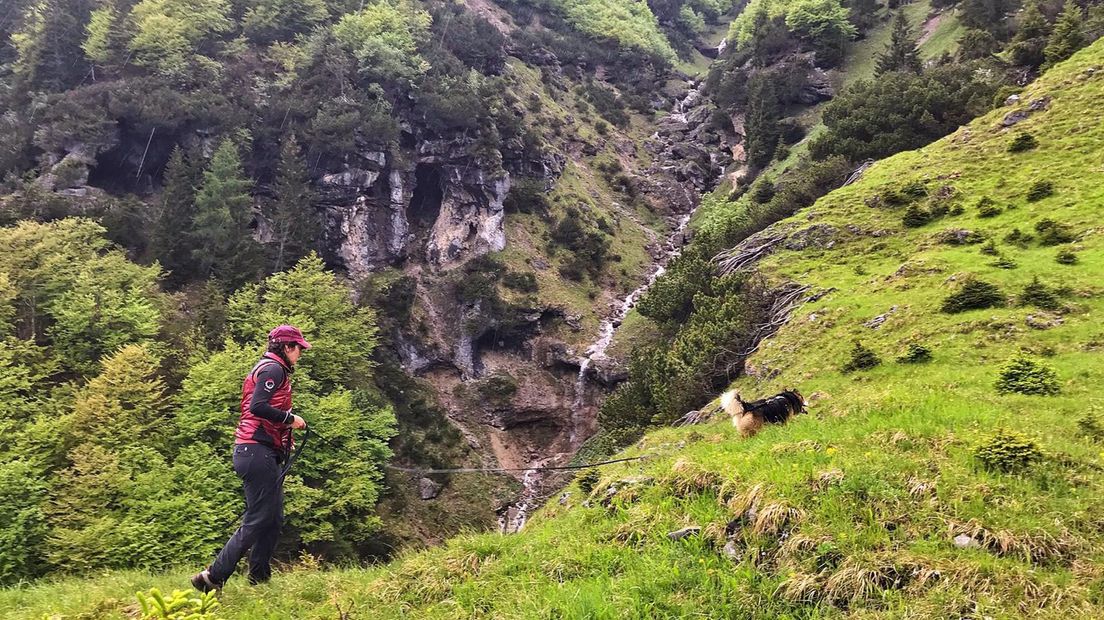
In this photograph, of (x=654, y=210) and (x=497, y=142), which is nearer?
(x=497, y=142)

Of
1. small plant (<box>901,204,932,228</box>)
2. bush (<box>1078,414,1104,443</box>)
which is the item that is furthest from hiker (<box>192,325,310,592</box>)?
small plant (<box>901,204,932,228</box>)

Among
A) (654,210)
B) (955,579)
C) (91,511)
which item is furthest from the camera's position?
(654,210)

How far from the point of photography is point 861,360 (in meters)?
14.7

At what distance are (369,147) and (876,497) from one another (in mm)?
51714

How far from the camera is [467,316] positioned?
4806 centimetres

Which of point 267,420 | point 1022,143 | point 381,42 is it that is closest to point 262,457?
point 267,420

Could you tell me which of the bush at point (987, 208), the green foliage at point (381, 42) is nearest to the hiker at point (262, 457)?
the bush at point (987, 208)

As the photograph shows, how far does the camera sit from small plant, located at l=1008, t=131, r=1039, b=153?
2171 cm

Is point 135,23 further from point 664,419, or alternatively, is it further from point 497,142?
point 664,419

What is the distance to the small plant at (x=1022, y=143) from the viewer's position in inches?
855

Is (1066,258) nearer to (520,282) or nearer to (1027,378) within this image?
(1027,378)

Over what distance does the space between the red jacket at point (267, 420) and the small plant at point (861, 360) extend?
14094mm

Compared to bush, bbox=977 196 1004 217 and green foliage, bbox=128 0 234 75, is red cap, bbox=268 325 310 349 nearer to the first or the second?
bush, bbox=977 196 1004 217

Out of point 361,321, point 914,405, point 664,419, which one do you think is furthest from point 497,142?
point 914,405
